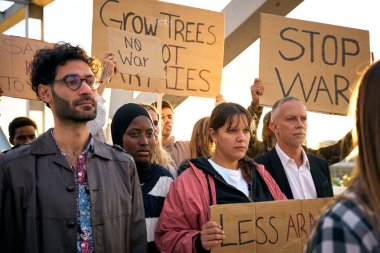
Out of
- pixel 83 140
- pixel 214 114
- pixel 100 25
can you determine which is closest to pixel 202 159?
pixel 214 114

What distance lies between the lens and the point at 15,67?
11.7 ft

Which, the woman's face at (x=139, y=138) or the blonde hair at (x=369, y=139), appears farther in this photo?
the woman's face at (x=139, y=138)

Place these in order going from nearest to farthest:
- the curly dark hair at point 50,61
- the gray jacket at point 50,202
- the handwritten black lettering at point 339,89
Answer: the gray jacket at point 50,202 → the curly dark hair at point 50,61 → the handwritten black lettering at point 339,89

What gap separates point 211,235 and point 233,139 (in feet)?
1.85

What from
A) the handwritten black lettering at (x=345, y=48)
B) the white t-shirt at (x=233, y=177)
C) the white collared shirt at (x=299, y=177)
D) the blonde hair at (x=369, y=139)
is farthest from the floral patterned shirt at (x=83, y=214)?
the handwritten black lettering at (x=345, y=48)

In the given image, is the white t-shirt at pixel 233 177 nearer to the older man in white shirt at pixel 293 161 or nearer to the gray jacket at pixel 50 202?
the older man in white shirt at pixel 293 161

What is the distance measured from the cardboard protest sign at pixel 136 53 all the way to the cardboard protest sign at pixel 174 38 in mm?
47

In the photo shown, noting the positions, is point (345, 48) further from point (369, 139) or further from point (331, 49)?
point (369, 139)

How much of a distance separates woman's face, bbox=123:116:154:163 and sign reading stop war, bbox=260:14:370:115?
3.23ft

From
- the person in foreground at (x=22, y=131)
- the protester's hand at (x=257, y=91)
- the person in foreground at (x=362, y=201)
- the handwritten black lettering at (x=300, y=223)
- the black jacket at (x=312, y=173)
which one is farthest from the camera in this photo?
the person in foreground at (x=22, y=131)

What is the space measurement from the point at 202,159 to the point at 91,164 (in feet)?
2.11

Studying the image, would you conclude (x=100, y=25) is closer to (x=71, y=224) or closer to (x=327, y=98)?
(x=327, y=98)

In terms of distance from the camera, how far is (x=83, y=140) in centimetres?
213

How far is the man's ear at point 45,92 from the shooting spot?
7.15 ft
